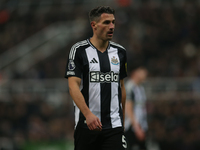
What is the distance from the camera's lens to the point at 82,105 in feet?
13.0

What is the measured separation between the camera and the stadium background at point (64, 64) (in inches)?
487

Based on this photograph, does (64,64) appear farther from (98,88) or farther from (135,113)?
(98,88)

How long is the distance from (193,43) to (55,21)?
7452 mm

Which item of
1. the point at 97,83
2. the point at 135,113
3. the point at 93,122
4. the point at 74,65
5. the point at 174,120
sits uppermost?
the point at 74,65

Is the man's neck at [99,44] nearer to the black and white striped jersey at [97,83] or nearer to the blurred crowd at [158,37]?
the black and white striped jersey at [97,83]

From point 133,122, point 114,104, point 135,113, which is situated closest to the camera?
point 114,104

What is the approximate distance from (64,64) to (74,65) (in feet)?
→ 39.6

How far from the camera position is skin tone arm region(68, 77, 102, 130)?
151 inches

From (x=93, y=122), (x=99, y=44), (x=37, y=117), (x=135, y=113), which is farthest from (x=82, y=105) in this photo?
(x=37, y=117)

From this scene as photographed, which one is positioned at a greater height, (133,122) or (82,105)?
(82,105)

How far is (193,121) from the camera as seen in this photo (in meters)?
12.2

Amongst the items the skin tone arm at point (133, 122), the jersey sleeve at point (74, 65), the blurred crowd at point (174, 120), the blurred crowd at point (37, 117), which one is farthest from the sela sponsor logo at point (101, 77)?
the blurred crowd at point (37, 117)

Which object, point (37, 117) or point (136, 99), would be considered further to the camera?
point (37, 117)

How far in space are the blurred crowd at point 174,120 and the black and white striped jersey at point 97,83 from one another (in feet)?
24.7
